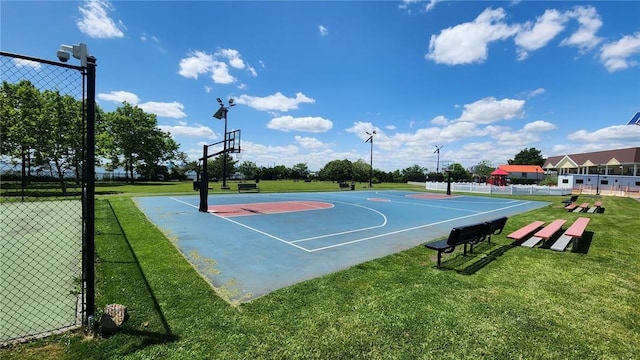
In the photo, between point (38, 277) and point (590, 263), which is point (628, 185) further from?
point (38, 277)

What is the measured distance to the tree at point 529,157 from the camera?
119 meters

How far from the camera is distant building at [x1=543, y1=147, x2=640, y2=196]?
125 ft

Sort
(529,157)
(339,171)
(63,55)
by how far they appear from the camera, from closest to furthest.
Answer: (63,55) → (339,171) → (529,157)

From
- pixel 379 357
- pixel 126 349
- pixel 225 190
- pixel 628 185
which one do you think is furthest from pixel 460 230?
pixel 628 185

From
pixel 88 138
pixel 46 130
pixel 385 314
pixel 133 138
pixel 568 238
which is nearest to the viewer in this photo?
pixel 88 138

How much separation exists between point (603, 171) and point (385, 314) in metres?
78.1

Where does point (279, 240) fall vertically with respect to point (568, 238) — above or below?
below

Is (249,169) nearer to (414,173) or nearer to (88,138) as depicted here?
(414,173)

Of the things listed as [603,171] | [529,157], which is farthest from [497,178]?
[529,157]

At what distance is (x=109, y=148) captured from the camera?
4641cm

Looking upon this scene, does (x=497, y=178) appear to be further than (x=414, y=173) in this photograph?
No

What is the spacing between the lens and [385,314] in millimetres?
4375

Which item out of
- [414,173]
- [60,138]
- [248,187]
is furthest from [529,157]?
[60,138]

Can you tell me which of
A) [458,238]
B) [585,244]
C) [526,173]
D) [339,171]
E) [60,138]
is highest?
[60,138]
